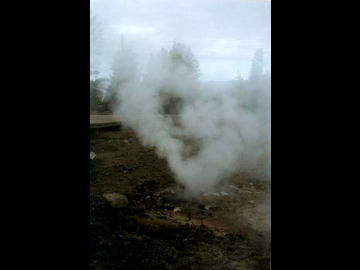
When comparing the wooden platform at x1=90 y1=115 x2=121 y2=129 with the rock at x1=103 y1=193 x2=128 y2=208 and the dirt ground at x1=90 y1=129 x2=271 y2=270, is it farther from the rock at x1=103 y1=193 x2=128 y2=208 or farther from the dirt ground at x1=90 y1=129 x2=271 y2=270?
the rock at x1=103 y1=193 x2=128 y2=208

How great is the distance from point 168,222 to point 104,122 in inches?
157

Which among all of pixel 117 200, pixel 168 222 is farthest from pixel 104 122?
pixel 168 222

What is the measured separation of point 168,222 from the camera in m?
4.08

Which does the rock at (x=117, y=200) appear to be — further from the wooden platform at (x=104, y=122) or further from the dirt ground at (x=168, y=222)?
the wooden platform at (x=104, y=122)

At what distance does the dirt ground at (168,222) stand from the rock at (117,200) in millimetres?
68

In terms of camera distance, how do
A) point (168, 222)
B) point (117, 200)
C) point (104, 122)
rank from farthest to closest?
point (104, 122) < point (117, 200) < point (168, 222)

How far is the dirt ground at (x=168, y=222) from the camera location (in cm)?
325

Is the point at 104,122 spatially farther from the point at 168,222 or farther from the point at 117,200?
the point at 168,222
